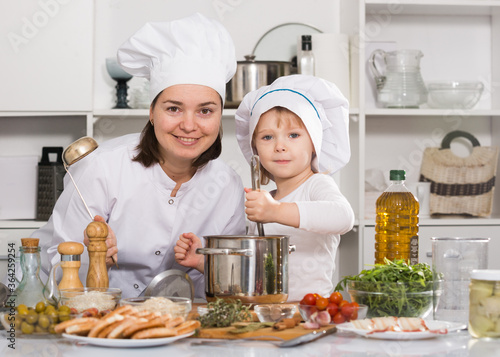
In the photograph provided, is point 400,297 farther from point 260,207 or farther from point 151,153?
point 151,153

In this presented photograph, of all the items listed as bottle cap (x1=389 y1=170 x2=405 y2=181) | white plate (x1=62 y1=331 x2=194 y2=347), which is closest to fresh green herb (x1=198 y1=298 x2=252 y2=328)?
white plate (x1=62 y1=331 x2=194 y2=347)

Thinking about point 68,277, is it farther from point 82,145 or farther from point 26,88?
point 26,88

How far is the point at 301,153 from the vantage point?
1.79 m

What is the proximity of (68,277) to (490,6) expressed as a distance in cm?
248

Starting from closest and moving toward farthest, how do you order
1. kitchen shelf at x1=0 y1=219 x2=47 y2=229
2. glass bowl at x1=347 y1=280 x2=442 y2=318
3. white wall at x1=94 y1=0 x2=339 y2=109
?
glass bowl at x1=347 y1=280 x2=442 y2=318 < kitchen shelf at x1=0 y1=219 x2=47 y2=229 < white wall at x1=94 y1=0 x2=339 y2=109

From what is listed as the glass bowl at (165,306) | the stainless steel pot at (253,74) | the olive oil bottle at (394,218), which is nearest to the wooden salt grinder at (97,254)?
the glass bowl at (165,306)

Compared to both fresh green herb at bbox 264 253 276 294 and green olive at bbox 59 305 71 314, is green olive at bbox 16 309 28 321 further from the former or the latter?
fresh green herb at bbox 264 253 276 294

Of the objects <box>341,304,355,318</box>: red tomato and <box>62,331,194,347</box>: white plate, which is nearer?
<box>62,331,194,347</box>: white plate

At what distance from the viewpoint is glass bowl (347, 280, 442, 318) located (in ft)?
4.05

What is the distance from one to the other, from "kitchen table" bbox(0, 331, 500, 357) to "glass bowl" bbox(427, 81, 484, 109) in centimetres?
200

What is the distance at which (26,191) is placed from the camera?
2961mm

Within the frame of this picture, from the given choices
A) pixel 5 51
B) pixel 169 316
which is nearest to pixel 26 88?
pixel 5 51

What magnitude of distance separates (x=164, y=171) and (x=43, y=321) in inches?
35.2

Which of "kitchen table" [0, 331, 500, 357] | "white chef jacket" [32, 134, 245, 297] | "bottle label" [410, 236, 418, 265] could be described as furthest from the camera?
"white chef jacket" [32, 134, 245, 297]
